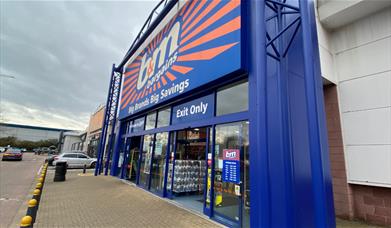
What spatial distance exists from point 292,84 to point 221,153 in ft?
8.30

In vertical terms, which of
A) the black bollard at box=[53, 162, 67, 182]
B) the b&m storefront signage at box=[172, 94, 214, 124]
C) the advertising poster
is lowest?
the black bollard at box=[53, 162, 67, 182]

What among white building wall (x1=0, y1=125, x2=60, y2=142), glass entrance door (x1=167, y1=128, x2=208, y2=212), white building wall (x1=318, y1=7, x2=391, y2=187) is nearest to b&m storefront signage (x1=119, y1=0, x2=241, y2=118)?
glass entrance door (x1=167, y1=128, x2=208, y2=212)

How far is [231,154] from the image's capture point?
522 cm

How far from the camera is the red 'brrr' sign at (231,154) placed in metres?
5.05

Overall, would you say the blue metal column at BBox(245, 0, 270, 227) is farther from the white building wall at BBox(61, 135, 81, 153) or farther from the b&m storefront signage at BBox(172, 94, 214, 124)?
the white building wall at BBox(61, 135, 81, 153)

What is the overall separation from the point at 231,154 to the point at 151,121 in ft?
19.3

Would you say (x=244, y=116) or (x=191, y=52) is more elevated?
(x=191, y=52)

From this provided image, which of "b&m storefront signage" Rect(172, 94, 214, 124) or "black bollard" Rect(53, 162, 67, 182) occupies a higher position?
"b&m storefront signage" Rect(172, 94, 214, 124)

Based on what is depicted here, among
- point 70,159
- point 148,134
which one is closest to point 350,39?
point 148,134

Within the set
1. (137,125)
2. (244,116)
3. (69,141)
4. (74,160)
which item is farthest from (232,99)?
(69,141)

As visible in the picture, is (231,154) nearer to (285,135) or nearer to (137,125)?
(285,135)

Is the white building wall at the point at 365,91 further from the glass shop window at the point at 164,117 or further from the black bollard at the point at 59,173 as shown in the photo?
the black bollard at the point at 59,173

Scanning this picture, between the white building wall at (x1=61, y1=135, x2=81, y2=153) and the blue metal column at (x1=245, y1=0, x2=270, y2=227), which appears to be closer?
the blue metal column at (x1=245, y1=0, x2=270, y2=227)

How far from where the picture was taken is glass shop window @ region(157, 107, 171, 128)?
862 centimetres
